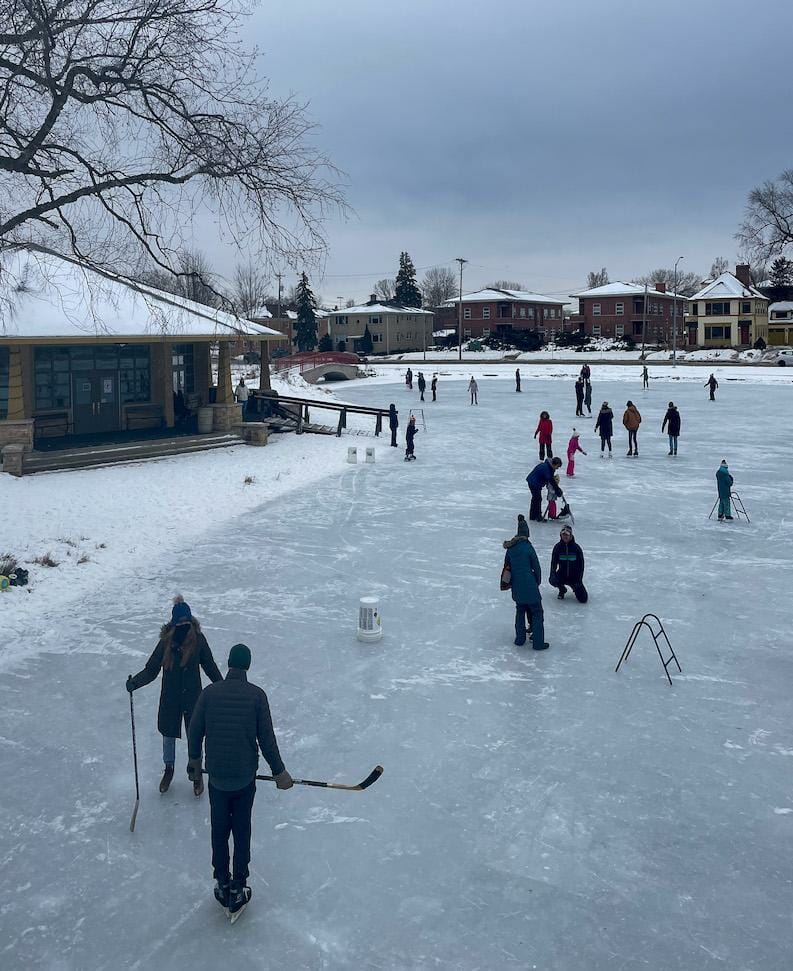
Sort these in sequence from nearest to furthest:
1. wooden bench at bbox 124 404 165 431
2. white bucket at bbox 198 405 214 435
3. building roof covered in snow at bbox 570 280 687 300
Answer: wooden bench at bbox 124 404 165 431
white bucket at bbox 198 405 214 435
building roof covered in snow at bbox 570 280 687 300

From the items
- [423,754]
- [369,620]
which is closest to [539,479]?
[369,620]

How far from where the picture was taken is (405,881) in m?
5.36

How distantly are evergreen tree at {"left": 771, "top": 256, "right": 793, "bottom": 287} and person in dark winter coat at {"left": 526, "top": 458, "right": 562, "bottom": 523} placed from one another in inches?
3625

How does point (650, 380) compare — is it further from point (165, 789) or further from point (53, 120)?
point (165, 789)

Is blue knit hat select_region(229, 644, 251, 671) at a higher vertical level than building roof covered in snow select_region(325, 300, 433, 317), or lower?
lower

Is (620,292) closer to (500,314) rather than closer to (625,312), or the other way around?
(625,312)

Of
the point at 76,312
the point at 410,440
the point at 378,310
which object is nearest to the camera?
the point at 76,312

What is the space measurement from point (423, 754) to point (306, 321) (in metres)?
91.8

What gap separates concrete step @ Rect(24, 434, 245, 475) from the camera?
67.6 ft

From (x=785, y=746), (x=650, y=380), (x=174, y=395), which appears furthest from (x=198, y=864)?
(x=650, y=380)

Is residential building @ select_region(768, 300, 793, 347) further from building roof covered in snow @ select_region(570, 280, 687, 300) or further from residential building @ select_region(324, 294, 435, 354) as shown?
residential building @ select_region(324, 294, 435, 354)

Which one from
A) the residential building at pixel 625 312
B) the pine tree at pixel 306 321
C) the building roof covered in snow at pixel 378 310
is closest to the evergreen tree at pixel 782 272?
the residential building at pixel 625 312

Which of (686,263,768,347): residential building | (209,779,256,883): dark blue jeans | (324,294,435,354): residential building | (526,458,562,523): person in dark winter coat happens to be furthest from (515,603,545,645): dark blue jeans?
(324,294,435,354): residential building

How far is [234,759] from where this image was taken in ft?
16.2
